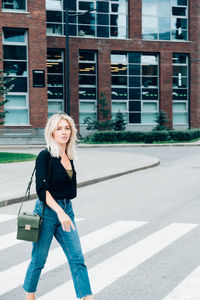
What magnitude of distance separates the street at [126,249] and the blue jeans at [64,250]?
70 cm

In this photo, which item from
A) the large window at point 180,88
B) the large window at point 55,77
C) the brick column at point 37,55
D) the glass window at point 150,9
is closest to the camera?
the brick column at point 37,55

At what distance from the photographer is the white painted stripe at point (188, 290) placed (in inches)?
209

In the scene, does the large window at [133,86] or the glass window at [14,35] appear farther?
the large window at [133,86]

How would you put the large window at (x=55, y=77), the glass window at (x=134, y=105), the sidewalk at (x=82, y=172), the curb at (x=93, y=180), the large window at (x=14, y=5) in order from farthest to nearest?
the glass window at (x=134, y=105) < the large window at (x=55, y=77) < the large window at (x=14, y=5) < the sidewalk at (x=82, y=172) < the curb at (x=93, y=180)

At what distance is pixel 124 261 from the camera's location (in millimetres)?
6820

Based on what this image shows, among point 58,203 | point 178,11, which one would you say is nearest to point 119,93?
point 178,11

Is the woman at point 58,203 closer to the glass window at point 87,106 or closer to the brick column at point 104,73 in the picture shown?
the brick column at point 104,73

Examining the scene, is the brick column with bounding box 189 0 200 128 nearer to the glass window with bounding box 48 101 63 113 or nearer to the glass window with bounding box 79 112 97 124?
the glass window with bounding box 79 112 97 124

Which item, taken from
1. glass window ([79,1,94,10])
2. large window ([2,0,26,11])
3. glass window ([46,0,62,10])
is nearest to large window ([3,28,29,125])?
large window ([2,0,26,11])

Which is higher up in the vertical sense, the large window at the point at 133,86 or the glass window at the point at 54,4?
the glass window at the point at 54,4

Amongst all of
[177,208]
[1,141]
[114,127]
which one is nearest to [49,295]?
A: [177,208]

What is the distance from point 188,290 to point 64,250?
1.51 metres

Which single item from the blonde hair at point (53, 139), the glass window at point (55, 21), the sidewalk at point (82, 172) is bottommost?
the sidewalk at point (82, 172)

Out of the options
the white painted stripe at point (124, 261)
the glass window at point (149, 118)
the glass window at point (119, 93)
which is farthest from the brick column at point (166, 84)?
the white painted stripe at point (124, 261)
